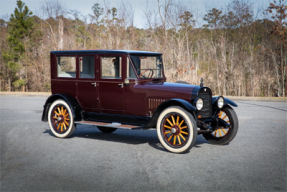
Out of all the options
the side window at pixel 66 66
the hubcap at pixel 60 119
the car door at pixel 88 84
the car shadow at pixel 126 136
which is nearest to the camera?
the car shadow at pixel 126 136

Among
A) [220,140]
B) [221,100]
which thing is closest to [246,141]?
[220,140]

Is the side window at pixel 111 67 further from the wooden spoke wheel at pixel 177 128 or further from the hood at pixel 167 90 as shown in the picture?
the wooden spoke wheel at pixel 177 128

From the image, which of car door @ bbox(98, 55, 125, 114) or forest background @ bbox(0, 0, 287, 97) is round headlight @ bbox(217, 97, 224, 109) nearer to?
car door @ bbox(98, 55, 125, 114)

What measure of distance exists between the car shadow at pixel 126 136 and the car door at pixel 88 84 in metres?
0.83

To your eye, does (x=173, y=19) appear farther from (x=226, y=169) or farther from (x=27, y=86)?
(x=226, y=169)

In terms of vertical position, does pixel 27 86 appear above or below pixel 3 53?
below

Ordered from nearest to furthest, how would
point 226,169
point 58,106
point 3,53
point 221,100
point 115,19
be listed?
point 226,169 < point 221,100 < point 58,106 < point 115,19 < point 3,53

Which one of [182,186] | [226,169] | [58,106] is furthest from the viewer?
[58,106]

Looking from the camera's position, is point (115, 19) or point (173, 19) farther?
point (115, 19)

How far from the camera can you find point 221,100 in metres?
6.60

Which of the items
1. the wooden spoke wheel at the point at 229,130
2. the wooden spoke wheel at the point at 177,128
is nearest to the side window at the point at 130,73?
the wooden spoke wheel at the point at 177,128

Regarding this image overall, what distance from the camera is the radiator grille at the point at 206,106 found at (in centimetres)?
639

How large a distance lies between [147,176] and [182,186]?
0.62 metres

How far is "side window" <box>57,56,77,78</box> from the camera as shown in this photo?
7.50 m
